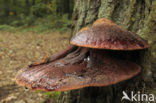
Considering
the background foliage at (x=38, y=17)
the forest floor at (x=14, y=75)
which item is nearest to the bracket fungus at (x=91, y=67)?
the forest floor at (x=14, y=75)

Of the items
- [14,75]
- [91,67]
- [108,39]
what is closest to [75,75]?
[91,67]

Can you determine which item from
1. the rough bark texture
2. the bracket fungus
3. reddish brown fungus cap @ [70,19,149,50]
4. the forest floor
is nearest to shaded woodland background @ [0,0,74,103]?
the forest floor

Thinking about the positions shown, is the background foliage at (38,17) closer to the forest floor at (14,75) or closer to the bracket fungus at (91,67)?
the forest floor at (14,75)

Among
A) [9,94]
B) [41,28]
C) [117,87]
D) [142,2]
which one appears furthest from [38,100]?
[41,28]

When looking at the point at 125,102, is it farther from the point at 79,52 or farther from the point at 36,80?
the point at 36,80

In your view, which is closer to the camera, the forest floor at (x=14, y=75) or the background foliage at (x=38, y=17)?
the forest floor at (x=14, y=75)

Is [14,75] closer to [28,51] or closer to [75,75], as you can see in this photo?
[28,51]
